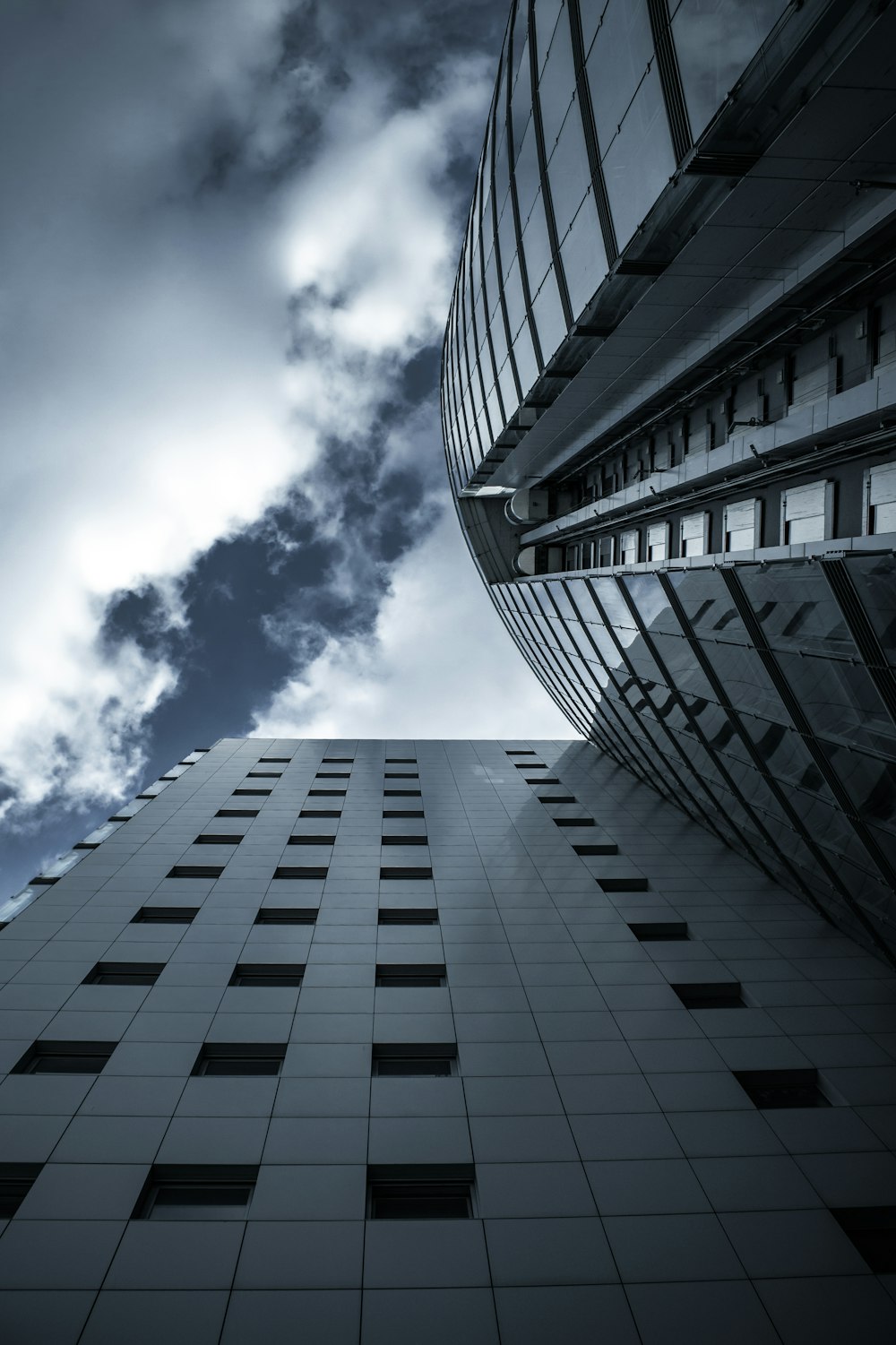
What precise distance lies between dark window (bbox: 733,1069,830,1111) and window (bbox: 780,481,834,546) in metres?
10.2

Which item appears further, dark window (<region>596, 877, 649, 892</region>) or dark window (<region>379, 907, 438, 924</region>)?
dark window (<region>596, 877, 649, 892</region>)

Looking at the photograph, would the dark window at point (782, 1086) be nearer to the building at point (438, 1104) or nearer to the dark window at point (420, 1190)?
the building at point (438, 1104)

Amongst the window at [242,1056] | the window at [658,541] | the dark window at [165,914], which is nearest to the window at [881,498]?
the window at [658,541]

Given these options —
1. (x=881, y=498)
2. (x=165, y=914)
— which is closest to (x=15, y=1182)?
(x=165, y=914)

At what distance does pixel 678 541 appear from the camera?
2238 centimetres

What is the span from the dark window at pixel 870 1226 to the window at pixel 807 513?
36.3 ft

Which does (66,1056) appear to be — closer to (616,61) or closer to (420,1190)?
(420,1190)

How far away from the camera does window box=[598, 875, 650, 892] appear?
21.2 metres

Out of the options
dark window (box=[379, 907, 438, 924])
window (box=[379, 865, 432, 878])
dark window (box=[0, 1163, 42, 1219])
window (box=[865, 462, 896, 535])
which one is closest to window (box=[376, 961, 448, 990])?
dark window (box=[379, 907, 438, 924])

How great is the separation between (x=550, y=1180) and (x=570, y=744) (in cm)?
2770

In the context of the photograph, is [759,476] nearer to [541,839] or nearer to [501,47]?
[541,839]

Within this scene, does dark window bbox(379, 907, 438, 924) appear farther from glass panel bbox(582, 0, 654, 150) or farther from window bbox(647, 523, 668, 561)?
glass panel bbox(582, 0, 654, 150)

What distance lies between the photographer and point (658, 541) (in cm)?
2411

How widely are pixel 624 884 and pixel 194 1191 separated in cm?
1398
